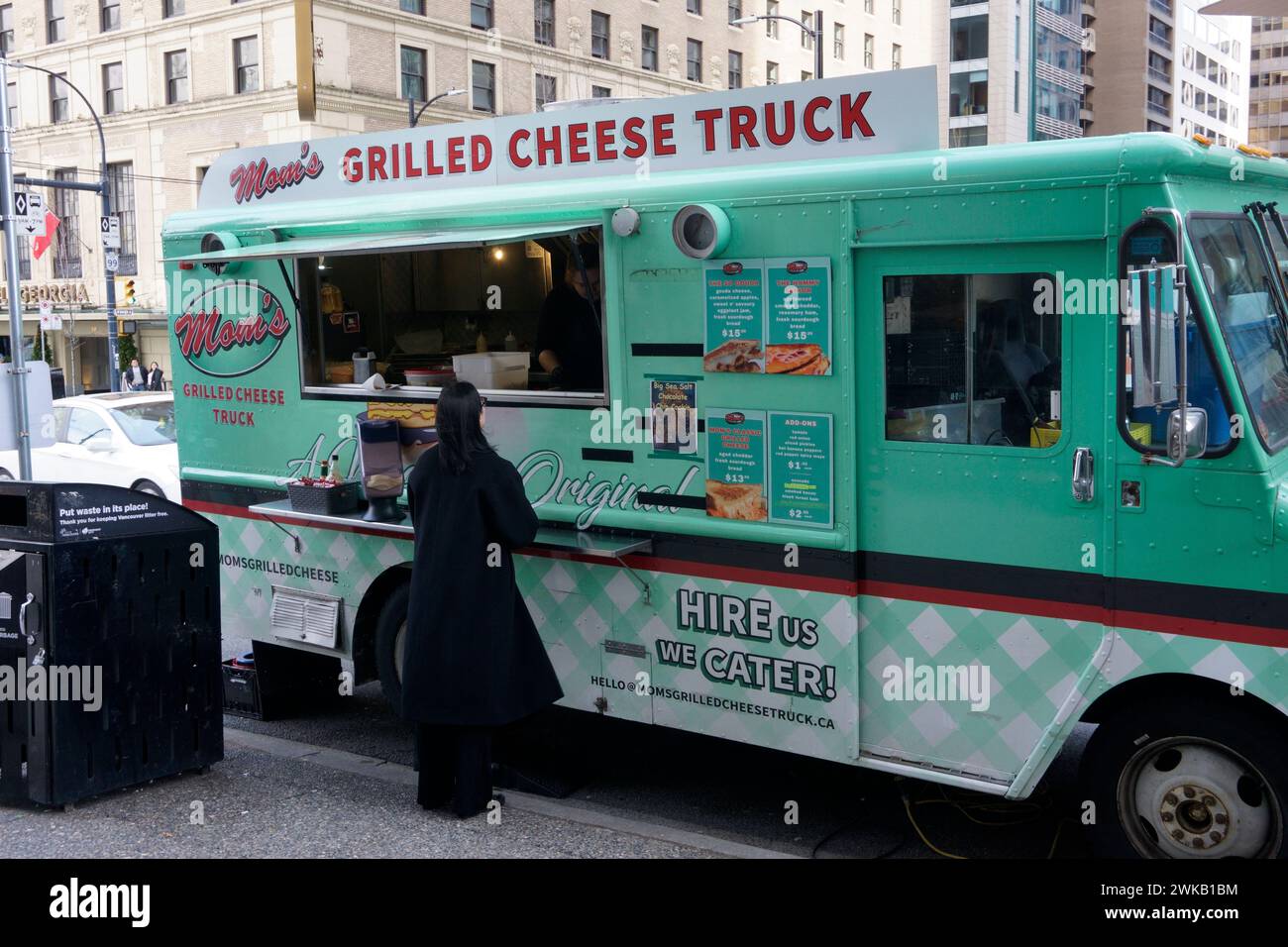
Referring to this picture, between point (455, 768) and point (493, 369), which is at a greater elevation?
point (493, 369)

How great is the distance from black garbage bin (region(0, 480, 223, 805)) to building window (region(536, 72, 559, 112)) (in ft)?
140

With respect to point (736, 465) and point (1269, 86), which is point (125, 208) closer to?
point (736, 465)

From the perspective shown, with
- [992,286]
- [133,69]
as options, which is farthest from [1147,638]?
[133,69]

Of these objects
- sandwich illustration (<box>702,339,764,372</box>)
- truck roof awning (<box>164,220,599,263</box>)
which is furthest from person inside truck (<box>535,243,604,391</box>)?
sandwich illustration (<box>702,339,764,372</box>)

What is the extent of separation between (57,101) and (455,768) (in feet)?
154

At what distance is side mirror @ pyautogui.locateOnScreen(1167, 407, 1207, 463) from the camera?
163 inches

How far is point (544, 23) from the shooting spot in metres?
46.8

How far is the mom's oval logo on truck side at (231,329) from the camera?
7016 millimetres

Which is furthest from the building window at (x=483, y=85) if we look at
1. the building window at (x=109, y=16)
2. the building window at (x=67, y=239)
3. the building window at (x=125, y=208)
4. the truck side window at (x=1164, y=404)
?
the truck side window at (x=1164, y=404)

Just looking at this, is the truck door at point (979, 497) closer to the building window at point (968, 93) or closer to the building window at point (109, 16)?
the building window at point (109, 16)

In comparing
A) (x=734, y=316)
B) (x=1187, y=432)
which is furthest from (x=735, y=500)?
(x=1187, y=432)

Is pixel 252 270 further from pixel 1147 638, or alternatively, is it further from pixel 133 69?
pixel 133 69

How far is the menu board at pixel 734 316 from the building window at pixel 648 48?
4870cm
